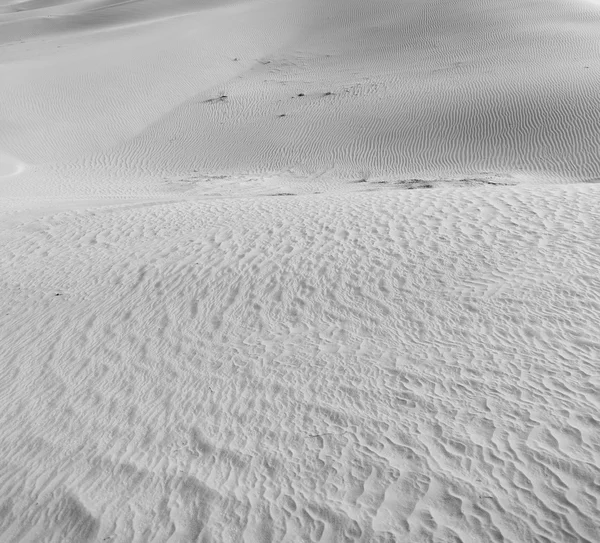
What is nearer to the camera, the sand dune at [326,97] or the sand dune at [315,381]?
the sand dune at [315,381]

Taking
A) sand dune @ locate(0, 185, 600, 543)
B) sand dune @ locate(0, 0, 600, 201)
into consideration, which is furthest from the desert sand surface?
sand dune @ locate(0, 0, 600, 201)

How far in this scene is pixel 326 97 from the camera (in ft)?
60.0

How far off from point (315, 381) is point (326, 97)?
15.2m

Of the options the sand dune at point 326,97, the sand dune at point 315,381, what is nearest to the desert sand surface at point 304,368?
the sand dune at point 315,381

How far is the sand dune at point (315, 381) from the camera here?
10.5 ft

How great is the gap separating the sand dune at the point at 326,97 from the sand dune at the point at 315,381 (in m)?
8.08

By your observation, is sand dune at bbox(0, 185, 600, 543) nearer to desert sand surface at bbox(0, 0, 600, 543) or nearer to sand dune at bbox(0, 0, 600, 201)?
desert sand surface at bbox(0, 0, 600, 543)

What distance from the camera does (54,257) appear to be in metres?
7.02

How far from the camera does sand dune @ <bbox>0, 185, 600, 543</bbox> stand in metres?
3.20

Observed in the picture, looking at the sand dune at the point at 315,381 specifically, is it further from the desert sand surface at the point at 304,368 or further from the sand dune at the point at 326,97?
the sand dune at the point at 326,97

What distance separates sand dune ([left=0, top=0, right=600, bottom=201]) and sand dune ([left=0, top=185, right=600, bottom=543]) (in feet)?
26.5

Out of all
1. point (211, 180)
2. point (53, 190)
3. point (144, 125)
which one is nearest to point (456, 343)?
point (211, 180)

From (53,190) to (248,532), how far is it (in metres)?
12.2

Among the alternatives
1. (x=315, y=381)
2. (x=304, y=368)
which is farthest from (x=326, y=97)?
(x=315, y=381)
